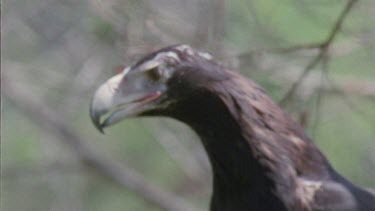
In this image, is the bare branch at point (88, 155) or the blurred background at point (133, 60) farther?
the bare branch at point (88, 155)

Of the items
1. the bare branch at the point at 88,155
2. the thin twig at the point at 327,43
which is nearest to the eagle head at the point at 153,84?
the thin twig at the point at 327,43

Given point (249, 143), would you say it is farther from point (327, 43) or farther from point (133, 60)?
point (133, 60)

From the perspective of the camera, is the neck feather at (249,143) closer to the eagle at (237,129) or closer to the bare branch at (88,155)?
the eagle at (237,129)

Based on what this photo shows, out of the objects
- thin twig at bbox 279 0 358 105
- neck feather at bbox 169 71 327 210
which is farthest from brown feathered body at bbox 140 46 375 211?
thin twig at bbox 279 0 358 105

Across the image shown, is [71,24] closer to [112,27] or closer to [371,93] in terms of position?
[112,27]

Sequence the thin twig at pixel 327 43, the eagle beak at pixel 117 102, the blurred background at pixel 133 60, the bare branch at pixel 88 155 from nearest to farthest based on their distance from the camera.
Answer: the eagle beak at pixel 117 102
the thin twig at pixel 327 43
the blurred background at pixel 133 60
the bare branch at pixel 88 155

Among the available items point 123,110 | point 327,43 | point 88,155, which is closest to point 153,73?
point 123,110

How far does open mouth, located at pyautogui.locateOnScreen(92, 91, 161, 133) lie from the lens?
484 centimetres

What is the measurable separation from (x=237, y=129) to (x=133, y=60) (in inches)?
44.8

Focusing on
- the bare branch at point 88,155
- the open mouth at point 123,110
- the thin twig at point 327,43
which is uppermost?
the thin twig at point 327,43

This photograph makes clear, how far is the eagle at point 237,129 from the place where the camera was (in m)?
4.92

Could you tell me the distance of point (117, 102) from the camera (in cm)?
486

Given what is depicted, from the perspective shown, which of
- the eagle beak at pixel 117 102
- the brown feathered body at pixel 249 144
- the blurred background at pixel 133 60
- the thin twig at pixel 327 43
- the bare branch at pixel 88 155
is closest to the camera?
the eagle beak at pixel 117 102

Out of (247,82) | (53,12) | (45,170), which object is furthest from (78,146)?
(247,82)
